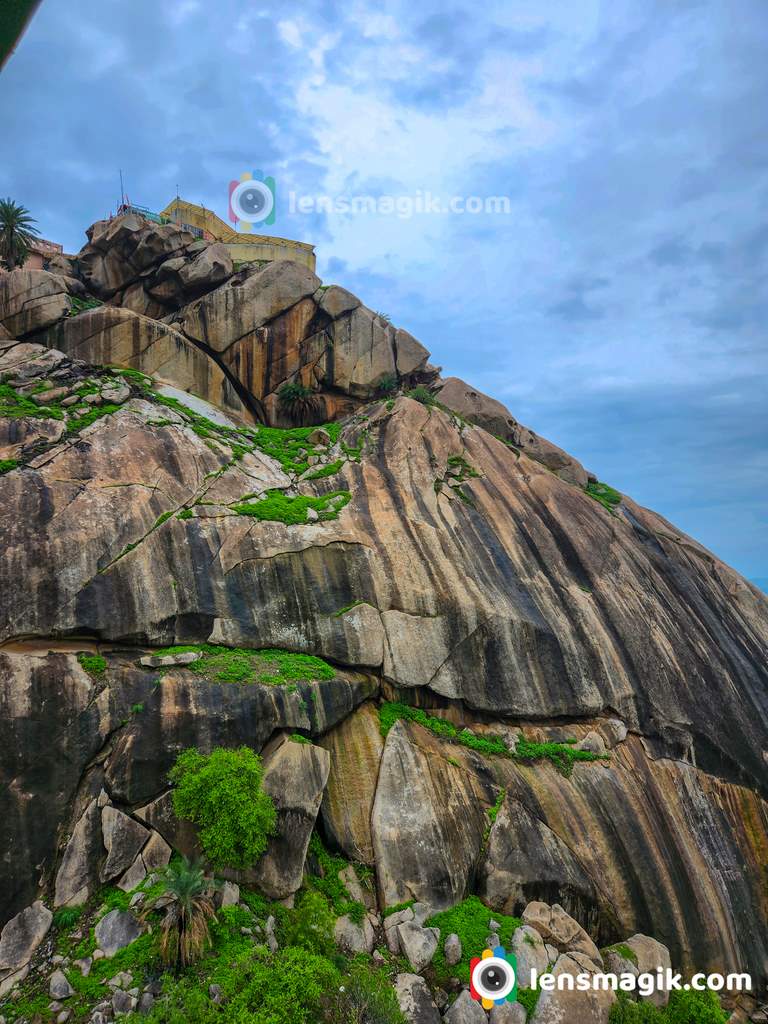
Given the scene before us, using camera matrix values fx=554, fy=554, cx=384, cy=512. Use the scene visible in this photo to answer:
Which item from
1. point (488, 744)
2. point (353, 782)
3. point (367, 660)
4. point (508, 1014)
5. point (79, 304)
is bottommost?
point (508, 1014)

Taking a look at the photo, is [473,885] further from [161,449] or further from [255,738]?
A: [161,449]

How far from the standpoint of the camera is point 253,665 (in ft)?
55.8

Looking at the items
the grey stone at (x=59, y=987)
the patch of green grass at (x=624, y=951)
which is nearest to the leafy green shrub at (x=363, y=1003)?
the grey stone at (x=59, y=987)

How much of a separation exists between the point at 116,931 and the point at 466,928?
27.5ft

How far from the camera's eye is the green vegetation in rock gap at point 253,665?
16406 millimetres

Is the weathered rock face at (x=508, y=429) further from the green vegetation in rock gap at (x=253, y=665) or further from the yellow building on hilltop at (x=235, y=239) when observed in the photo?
the green vegetation in rock gap at (x=253, y=665)

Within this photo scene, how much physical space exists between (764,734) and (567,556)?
404 inches

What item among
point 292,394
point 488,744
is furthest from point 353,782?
point 292,394

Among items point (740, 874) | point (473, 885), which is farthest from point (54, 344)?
point (740, 874)

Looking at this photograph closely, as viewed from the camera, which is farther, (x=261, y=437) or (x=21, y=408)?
(x=261, y=437)

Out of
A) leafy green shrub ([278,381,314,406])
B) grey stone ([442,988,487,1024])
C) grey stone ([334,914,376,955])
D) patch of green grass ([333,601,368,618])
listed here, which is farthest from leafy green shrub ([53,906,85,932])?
leafy green shrub ([278,381,314,406])

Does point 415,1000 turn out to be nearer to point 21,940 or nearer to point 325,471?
point 21,940

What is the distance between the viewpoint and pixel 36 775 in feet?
44.6

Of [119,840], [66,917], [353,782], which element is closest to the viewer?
[66,917]
